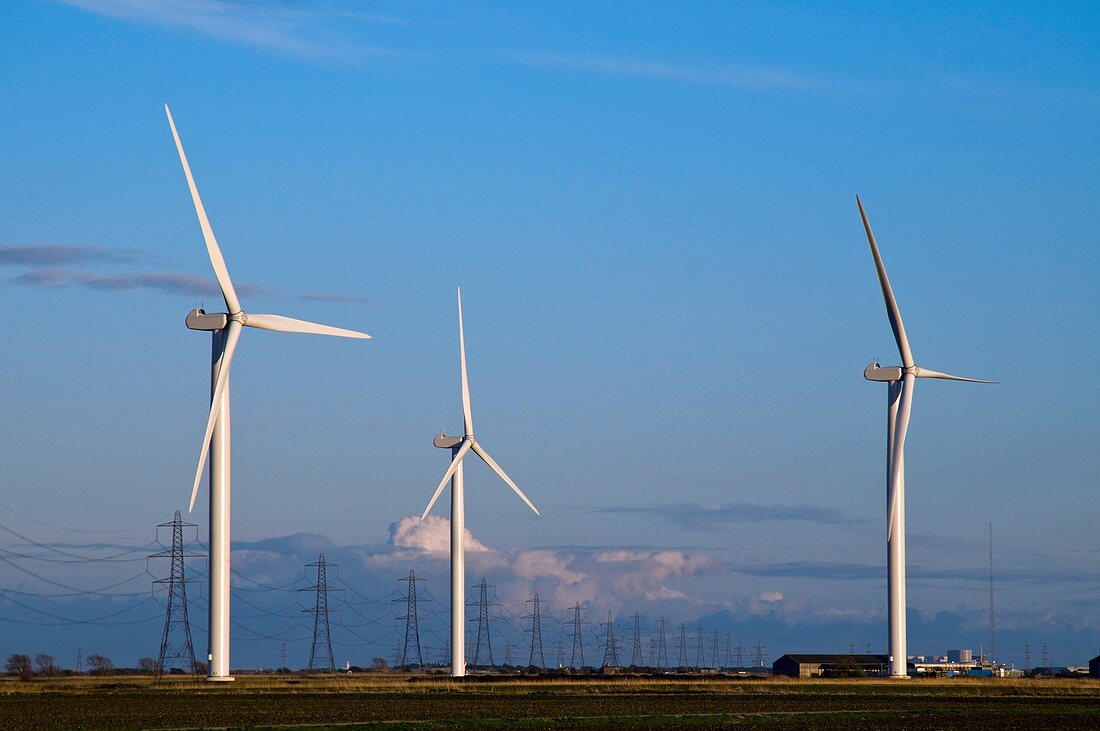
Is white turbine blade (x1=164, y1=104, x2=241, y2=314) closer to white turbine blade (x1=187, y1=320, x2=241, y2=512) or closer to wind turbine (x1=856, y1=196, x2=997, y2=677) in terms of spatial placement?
white turbine blade (x1=187, y1=320, x2=241, y2=512)

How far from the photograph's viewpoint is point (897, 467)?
112312mm

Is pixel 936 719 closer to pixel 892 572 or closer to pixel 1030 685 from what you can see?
pixel 1030 685

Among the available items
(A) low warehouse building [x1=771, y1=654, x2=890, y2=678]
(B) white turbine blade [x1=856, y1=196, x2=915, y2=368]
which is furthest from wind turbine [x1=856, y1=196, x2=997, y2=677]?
(A) low warehouse building [x1=771, y1=654, x2=890, y2=678]

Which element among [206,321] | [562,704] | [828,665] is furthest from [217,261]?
[828,665]

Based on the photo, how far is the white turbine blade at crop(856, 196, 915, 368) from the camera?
105 m

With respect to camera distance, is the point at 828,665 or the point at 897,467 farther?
the point at 828,665

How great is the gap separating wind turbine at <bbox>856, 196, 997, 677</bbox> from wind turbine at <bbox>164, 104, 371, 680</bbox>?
133ft

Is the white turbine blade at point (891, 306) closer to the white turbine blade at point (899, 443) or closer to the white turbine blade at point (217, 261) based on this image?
the white turbine blade at point (899, 443)

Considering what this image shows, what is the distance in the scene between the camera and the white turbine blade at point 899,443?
369ft

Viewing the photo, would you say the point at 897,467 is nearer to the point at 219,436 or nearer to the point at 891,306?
the point at 891,306

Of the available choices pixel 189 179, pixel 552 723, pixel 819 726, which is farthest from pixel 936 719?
pixel 189 179

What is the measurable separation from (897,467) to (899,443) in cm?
172

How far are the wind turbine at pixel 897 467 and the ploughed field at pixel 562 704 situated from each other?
6.97 meters

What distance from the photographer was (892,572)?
11638 centimetres
